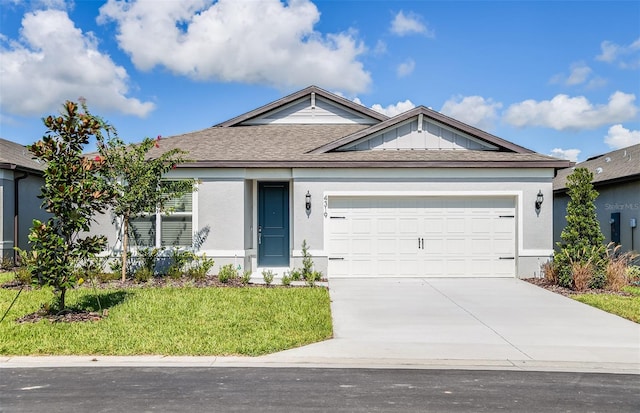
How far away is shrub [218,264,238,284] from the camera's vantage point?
12.4m

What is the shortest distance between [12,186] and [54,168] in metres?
9.25

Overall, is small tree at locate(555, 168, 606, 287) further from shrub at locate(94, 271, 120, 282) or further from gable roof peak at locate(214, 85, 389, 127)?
shrub at locate(94, 271, 120, 282)

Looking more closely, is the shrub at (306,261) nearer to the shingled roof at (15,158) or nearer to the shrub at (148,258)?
the shrub at (148,258)

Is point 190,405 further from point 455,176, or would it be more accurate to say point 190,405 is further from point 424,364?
point 455,176

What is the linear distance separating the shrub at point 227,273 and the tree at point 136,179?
84.5 inches

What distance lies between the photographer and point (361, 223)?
45.2ft

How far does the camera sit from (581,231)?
12586 millimetres

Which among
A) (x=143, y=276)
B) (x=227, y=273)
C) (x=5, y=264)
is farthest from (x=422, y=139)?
(x=5, y=264)

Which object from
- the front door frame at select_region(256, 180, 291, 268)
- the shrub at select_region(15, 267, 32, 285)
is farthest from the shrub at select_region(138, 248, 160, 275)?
the front door frame at select_region(256, 180, 291, 268)

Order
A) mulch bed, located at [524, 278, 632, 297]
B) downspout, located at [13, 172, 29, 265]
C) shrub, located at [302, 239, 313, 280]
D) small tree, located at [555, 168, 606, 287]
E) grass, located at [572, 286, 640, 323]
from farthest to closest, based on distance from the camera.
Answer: downspout, located at [13, 172, 29, 265] → shrub, located at [302, 239, 313, 280] → small tree, located at [555, 168, 606, 287] → mulch bed, located at [524, 278, 632, 297] → grass, located at [572, 286, 640, 323]

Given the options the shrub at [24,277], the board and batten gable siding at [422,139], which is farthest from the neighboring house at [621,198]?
the shrub at [24,277]

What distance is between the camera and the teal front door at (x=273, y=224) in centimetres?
1500

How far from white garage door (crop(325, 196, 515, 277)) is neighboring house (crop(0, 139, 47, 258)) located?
28.8 ft

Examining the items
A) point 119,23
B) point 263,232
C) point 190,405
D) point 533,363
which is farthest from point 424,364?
point 119,23
